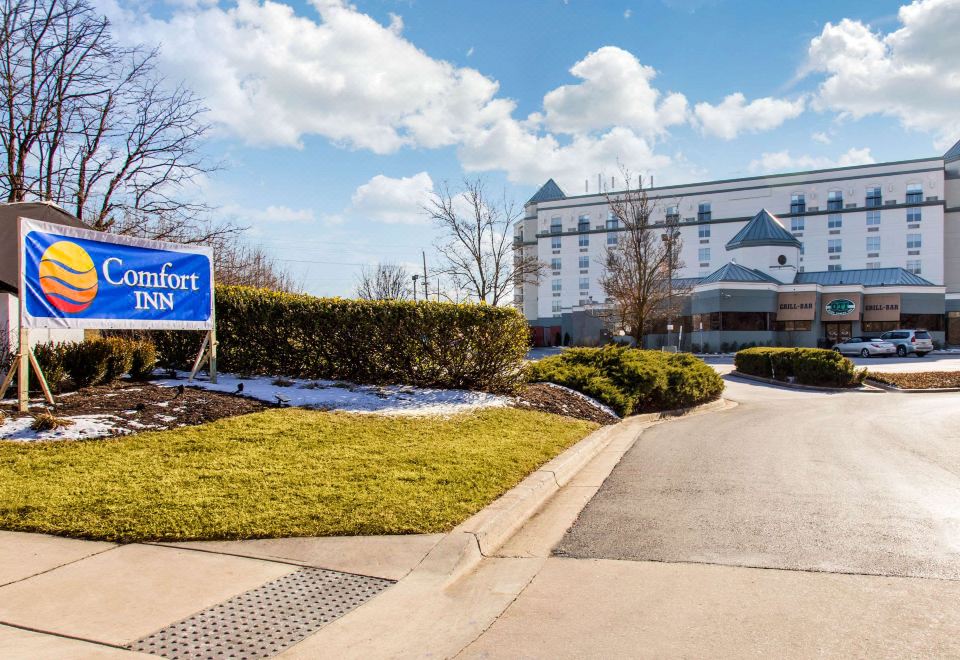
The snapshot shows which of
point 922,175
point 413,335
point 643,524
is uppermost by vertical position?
point 922,175

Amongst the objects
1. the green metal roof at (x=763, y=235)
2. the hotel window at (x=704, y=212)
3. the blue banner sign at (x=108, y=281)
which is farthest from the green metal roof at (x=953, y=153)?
the blue banner sign at (x=108, y=281)

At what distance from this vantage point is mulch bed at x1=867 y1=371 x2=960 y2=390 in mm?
22219

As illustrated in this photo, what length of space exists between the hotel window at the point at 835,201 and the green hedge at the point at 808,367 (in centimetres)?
5025

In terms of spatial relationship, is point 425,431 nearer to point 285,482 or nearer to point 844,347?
point 285,482

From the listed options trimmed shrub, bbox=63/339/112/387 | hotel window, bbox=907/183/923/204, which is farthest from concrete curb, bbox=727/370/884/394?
hotel window, bbox=907/183/923/204

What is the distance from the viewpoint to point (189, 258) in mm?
10883

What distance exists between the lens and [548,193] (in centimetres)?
8819

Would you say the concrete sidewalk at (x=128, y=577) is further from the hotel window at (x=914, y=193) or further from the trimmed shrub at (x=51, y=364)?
the hotel window at (x=914, y=193)

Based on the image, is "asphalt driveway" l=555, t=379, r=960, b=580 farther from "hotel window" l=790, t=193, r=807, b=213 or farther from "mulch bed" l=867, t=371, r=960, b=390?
"hotel window" l=790, t=193, r=807, b=213

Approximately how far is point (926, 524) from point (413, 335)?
319 inches

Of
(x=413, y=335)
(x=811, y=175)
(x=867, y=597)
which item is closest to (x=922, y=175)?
(x=811, y=175)

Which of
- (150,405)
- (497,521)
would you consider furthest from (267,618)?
(150,405)

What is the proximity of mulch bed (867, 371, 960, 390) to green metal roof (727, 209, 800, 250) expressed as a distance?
33574 millimetres

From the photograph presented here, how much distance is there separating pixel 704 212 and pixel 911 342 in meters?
37.1
